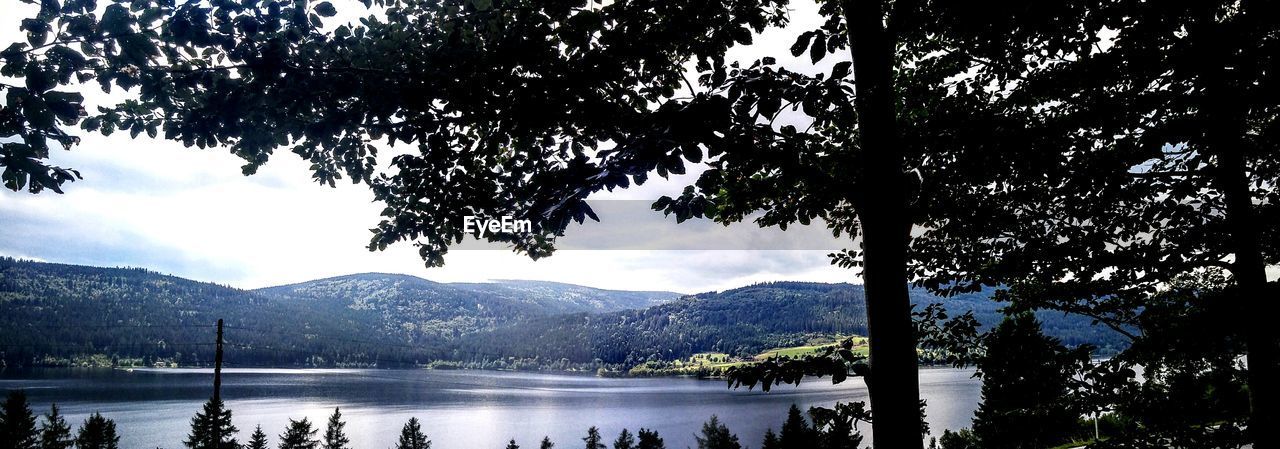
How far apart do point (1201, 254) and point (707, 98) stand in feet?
17.1

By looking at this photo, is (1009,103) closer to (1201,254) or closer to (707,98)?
(1201,254)

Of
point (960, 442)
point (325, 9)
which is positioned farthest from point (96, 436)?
point (960, 442)

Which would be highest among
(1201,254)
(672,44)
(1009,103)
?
(1009,103)

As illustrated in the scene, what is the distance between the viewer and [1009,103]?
527 centimetres

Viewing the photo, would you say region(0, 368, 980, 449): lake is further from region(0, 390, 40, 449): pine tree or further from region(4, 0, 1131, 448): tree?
region(4, 0, 1131, 448): tree

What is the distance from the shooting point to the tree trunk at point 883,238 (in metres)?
2.81

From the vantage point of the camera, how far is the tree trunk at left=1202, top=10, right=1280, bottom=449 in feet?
12.7

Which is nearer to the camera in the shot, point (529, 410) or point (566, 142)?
point (566, 142)

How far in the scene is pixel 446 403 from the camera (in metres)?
136

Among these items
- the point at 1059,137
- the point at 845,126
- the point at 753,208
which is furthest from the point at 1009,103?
the point at 753,208

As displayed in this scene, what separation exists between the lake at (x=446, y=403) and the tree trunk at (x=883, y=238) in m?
83.5

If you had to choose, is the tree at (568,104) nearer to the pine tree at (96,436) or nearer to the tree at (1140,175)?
the tree at (1140,175)

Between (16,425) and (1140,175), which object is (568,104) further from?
(16,425)

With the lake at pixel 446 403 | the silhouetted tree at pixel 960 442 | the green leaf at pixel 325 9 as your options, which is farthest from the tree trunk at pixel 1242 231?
the lake at pixel 446 403
